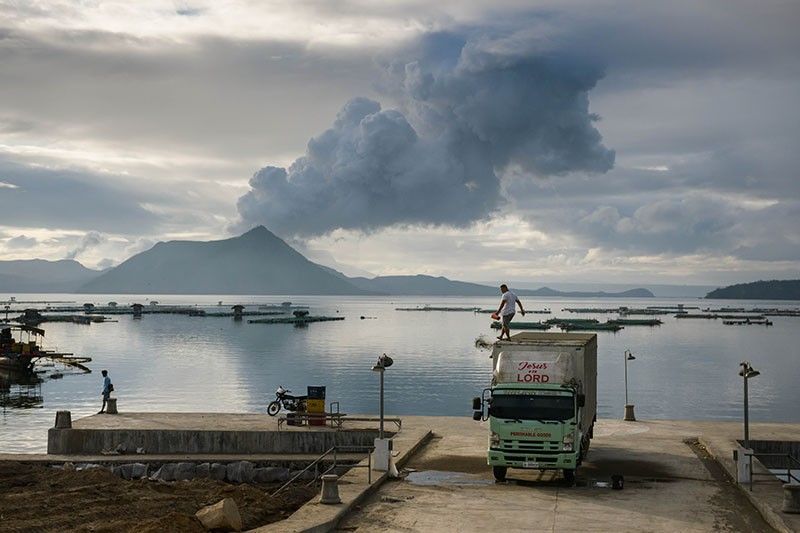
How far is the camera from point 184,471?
35.3 meters

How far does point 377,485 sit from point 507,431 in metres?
4.07

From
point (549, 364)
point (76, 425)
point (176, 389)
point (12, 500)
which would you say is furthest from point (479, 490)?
point (176, 389)

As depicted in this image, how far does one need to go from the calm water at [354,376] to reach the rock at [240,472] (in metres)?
21.8

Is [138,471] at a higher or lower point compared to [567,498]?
lower

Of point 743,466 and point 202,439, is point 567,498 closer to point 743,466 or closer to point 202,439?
point 743,466

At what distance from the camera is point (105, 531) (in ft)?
74.9

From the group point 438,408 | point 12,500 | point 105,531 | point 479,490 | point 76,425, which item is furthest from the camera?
point 438,408

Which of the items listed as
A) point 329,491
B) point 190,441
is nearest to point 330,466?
point 190,441

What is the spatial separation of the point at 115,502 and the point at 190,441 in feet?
29.5

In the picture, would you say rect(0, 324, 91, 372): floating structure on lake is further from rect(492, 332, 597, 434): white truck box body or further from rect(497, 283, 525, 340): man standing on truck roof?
rect(492, 332, 597, 434): white truck box body

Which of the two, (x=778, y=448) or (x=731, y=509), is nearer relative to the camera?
(x=731, y=509)

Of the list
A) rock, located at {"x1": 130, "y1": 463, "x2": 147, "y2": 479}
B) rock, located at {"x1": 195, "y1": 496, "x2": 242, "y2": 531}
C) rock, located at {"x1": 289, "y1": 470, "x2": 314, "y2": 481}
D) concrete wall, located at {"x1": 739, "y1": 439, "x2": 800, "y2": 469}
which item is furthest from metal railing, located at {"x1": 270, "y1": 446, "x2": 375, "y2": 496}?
concrete wall, located at {"x1": 739, "y1": 439, "x2": 800, "y2": 469}

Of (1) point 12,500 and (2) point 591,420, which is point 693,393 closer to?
(2) point 591,420

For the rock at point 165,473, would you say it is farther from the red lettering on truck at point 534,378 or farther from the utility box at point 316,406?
the red lettering on truck at point 534,378
